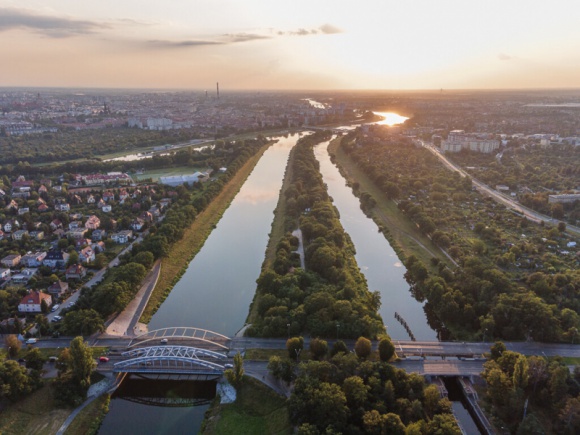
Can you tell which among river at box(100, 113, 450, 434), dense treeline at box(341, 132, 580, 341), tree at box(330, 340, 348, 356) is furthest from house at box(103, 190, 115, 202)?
tree at box(330, 340, 348, 356)

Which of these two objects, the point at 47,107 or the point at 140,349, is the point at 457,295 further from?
the point at 47,107

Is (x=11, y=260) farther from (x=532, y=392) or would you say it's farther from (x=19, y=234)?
(x=532, y=392)

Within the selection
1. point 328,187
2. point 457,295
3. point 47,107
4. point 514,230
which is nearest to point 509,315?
point 457,295

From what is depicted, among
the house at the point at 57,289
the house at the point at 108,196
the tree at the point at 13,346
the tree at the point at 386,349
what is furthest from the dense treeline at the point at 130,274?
the tree at the point at 386,349

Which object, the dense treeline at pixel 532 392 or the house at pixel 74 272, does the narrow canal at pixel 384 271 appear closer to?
the dense treeline at pixel 532 392

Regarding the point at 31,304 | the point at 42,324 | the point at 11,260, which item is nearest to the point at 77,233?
the point at 11,260

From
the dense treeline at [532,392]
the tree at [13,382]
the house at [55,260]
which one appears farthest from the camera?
the house at [55,260]
